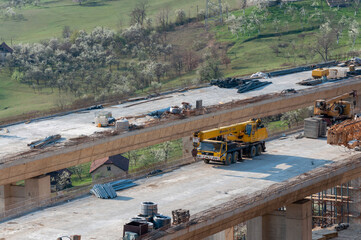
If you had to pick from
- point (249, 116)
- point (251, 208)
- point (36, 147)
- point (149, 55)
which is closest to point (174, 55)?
point (149, 55)

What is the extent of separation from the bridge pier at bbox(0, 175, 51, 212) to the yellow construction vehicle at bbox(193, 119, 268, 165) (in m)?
14.2

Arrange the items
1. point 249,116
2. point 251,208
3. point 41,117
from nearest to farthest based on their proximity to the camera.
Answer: point 251,208, point 41,117, point 249,116

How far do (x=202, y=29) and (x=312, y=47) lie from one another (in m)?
33.9

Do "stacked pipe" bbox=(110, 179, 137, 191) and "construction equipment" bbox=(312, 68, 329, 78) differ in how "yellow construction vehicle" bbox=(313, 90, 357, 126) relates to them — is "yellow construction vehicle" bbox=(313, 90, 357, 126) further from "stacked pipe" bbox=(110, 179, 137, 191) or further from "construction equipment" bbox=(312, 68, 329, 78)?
"stacked pipe" bbox=(110, 179, 137, 191)

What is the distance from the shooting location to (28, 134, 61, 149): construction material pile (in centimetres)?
7247

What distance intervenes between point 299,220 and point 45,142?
25.3 meters

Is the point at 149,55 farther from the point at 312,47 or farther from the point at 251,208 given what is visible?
the point at 251,208

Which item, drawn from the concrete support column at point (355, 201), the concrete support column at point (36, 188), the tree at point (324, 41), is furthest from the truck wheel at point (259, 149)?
the tree at point (324, 41)

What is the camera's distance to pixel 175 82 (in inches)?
6363

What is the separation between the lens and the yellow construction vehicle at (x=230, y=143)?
69.1 m

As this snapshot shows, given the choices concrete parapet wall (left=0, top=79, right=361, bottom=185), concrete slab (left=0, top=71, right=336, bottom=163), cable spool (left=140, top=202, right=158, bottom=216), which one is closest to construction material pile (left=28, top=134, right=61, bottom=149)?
concrete slab (left=0, top=71, right=336, bottom=163)

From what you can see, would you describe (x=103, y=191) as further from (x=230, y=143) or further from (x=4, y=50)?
(x=4, y=50)

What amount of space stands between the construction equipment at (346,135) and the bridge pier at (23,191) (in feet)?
91.4

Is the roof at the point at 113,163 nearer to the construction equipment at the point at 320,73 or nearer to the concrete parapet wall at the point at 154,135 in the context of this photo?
the concrete parapet wall at the point at 154,135
